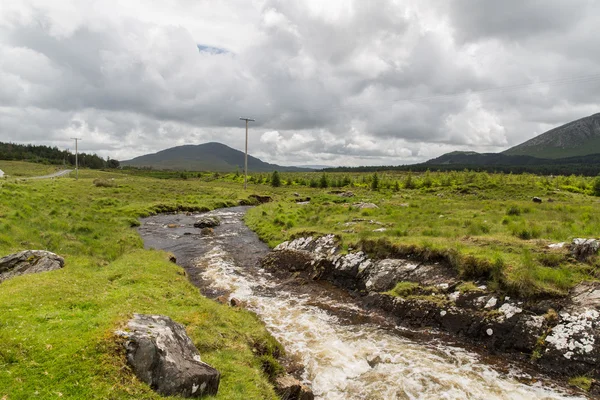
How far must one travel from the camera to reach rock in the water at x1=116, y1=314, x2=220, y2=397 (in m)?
8.13

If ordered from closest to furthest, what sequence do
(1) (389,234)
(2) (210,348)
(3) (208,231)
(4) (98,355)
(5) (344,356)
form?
(4) (98,355)
(2) (210,348)
(5) (344,356)
(1) (389,234)
(3) (208,231)

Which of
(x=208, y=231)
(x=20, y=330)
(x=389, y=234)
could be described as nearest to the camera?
(x=20, y=330)

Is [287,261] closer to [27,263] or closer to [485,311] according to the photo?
[485,311]

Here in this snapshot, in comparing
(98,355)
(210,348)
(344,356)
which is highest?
(98,355)

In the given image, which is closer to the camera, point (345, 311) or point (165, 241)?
point (345, 311)

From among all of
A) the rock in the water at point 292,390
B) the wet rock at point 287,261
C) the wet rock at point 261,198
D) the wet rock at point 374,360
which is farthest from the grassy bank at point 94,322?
the wet rock at point 261,198

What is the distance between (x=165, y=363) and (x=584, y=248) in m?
19.8

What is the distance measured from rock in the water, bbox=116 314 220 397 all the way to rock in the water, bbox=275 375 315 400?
2635 mm

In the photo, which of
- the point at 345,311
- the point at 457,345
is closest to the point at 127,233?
the point at 345,311

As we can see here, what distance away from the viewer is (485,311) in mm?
14922

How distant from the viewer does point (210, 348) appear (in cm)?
1175

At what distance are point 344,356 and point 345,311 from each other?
448 centimetres

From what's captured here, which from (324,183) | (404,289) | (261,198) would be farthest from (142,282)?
(324,183)

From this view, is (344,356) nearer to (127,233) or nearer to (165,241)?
(165,241)
